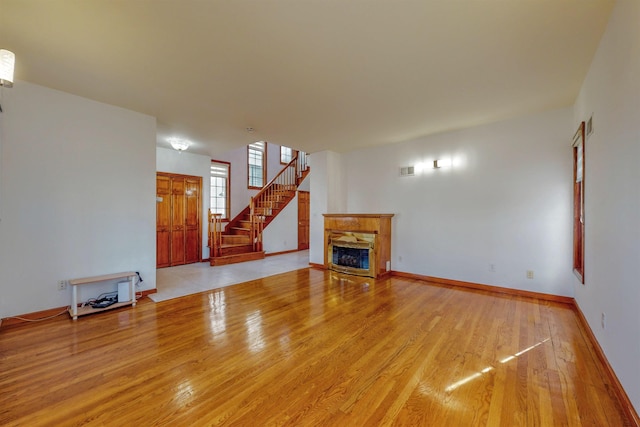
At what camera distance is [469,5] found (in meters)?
1.85

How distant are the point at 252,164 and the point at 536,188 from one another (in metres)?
7.64

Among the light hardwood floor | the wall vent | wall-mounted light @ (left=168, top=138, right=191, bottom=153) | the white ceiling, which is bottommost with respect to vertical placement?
Answer: the light hardwood floor

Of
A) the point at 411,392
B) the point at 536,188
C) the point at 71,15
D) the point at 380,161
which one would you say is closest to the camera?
the point at 411,392

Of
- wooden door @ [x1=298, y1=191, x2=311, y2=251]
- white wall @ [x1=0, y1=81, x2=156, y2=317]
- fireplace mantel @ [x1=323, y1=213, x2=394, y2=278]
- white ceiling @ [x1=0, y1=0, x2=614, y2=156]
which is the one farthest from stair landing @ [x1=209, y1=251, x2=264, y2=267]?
white ceiling @ [x1=0, y1=0, x2=614, y2=156]

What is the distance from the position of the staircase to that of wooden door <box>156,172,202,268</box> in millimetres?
405

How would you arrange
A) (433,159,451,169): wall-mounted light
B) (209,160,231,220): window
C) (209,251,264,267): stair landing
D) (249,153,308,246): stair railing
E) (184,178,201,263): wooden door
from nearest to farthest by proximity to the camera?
(433,159,451,169): wall-mounted light < (209,251,264,267): stair landing < (184,178,201,263): wooden door < (249,153,308,246): stair railing < (209,160,231,220): window

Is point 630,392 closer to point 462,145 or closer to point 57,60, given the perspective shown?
point 462,145

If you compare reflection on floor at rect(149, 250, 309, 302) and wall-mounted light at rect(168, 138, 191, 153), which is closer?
reflection on floor at rect(149, 250, 309, 302)

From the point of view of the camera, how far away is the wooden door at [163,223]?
5852 millimetres

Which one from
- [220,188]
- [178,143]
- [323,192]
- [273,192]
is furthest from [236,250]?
[178,143]

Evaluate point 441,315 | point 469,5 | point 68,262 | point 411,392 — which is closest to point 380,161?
point 441,315

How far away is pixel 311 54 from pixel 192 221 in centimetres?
533

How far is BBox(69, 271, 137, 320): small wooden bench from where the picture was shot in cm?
308

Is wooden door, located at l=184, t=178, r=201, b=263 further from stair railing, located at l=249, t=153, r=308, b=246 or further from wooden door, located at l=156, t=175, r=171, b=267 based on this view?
stair railing, located at l=249, t=153, r=308, b=246
